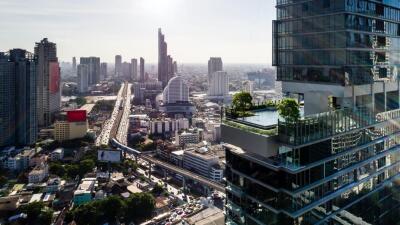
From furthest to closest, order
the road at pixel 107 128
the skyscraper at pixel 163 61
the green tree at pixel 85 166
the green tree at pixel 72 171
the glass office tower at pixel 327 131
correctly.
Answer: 1. the skyscraper at pixel 163 61
2. the road at pixel 107 128
3. the green tree at pixel 85 166
4. the green tree at pixel 72 171
5. the glass office tower at pixel 327 131

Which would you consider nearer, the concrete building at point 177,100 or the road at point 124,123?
the road at point 124,123

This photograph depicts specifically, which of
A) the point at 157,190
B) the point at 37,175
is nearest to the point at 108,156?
the point at 37,175

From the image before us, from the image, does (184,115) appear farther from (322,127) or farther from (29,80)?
(322,127)

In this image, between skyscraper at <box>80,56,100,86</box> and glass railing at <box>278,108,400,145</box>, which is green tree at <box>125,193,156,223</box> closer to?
glass railing at <box>278,108,400,145</box>

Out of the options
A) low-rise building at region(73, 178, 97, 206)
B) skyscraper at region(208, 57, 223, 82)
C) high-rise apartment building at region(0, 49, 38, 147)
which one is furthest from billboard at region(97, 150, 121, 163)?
skyscraper at region(208, 57, 223, 82)

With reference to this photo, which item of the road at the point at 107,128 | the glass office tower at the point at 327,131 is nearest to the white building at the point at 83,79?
the road at the point at 107,128

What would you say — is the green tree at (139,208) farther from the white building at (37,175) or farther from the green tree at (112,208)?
the white building at (37,175)

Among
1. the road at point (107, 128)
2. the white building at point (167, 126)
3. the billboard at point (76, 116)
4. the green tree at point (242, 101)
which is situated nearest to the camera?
the green tree at point (242, 101)
